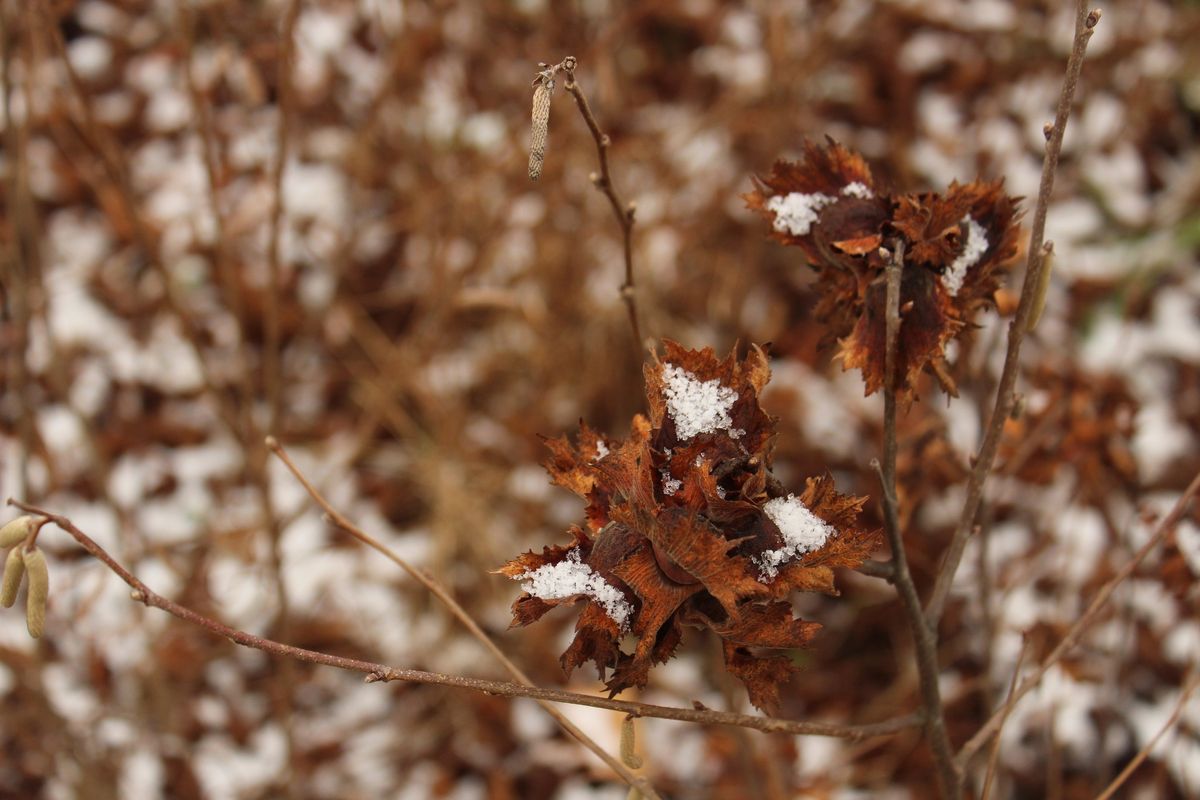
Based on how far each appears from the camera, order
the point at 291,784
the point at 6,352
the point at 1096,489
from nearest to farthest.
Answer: the point at 1096,489 → the point at 291,784 → the point at 6,352

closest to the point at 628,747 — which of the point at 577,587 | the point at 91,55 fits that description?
the point at 577,587

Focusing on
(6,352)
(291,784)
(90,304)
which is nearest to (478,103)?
(90,304)

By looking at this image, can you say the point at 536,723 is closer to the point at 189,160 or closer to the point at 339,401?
the point at 339,401

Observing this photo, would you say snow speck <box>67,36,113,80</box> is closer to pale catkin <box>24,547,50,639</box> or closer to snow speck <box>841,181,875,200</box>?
pale catkin <box>24,547,50,639</box>

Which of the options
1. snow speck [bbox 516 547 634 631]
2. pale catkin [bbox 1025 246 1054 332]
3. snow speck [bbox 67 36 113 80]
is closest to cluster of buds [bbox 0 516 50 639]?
snow speck [bbox 516 547 634 631]

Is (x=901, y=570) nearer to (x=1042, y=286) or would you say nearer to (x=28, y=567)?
(x=1042, y=286)
